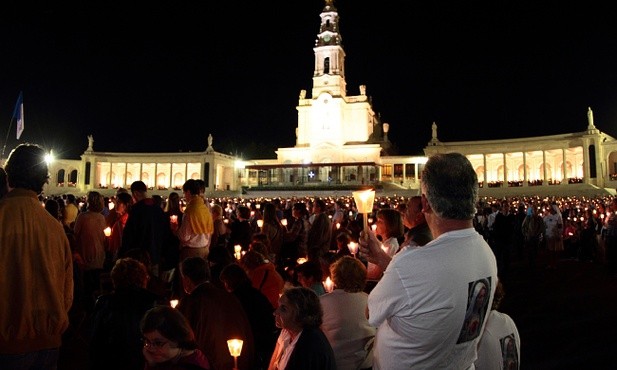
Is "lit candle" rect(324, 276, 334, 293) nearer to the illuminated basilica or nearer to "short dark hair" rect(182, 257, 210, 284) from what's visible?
"short dark hair" rect(182, 257, 210, 284)

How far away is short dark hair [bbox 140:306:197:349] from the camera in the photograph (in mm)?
2766

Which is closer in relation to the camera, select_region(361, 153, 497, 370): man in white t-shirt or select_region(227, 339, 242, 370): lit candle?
select_region(361, 153, 497, 370): man in white t-shirt

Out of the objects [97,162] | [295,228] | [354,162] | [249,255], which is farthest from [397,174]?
[249,255]

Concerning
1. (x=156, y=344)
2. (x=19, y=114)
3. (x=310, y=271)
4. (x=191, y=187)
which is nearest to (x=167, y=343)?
(x=156, y=344)

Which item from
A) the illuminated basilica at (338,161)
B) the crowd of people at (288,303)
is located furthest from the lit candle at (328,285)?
the illuminated basilica at (338,161)

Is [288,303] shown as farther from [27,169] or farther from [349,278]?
[27,169]

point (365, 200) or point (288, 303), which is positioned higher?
point (365, 200)

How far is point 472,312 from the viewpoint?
2.20 meters

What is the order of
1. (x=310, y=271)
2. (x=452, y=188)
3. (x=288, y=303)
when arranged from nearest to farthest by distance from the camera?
1. (x=452, y=188)
2. (x=288, y=303)
3. (x=310, y=271)

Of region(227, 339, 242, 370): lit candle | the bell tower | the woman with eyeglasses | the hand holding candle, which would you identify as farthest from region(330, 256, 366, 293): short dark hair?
the bell tower

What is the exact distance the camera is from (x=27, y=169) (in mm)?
3273

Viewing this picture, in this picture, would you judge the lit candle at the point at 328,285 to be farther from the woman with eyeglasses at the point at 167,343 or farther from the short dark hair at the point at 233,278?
the woman with eyeglasses at the point at 167,343

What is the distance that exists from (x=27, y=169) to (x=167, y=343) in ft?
5.58

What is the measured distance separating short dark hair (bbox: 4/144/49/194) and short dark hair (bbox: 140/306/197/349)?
1372mm
